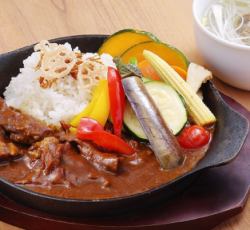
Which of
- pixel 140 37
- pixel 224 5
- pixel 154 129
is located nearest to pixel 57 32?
pixel 140 37

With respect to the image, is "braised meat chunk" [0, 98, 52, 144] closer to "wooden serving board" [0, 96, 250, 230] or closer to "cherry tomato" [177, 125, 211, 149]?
"wooden serving board" [0, 96, 250, 230]

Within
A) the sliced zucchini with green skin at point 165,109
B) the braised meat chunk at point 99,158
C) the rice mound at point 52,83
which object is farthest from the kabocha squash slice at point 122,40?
the braised meat chunk at point 99,158

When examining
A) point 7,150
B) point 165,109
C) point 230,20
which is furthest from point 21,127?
point 230,20

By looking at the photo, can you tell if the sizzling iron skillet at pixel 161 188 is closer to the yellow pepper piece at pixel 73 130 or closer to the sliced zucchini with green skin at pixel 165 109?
the sliced zucchini with green skin at pixel 165 109

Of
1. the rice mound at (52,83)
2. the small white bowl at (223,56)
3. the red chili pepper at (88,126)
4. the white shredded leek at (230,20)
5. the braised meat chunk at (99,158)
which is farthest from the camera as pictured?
the white shredded leek at (230,20)

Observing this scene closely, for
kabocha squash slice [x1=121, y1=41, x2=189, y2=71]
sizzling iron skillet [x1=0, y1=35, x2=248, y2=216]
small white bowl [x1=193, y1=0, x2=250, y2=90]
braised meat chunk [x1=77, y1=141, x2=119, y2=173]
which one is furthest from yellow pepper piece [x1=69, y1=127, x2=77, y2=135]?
small white bowl [x1=193, y1=0, x2=250, y2=90]

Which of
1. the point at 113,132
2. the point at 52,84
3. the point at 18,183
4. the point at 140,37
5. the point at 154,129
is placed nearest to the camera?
the point at 18,183

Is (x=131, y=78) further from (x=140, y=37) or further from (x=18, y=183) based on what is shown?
(x=18, y=183)
